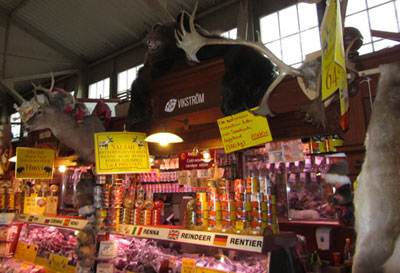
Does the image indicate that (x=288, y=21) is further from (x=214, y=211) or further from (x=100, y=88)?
(x=100, y=88)

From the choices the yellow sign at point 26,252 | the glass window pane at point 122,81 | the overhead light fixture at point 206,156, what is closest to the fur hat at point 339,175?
the overhead light fixture at point 206,156

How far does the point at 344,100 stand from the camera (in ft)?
4.41

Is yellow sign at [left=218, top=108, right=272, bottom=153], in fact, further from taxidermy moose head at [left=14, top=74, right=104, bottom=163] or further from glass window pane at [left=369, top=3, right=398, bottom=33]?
glass window pane at [left=369, top=3, right=398, bottom=33]

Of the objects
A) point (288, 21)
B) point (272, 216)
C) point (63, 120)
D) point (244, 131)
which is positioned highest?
point (288, 21)

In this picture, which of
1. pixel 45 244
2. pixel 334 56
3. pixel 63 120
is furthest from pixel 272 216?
pixel 45 244

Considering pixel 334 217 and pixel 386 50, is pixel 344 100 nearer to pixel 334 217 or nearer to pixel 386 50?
pixel 386 50

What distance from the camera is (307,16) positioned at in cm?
751

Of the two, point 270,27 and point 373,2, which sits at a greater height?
point 270,27

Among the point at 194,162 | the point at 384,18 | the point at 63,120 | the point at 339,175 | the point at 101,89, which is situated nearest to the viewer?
the point at 339,175

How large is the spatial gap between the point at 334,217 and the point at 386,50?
4206 mm

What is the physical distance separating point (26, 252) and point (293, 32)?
24.3 feet

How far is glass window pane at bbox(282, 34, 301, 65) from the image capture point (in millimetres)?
7680

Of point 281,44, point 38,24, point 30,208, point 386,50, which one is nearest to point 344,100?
point 386,50

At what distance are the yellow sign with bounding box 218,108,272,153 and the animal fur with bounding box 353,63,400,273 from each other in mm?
1187
